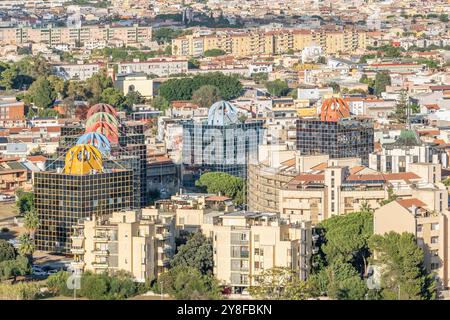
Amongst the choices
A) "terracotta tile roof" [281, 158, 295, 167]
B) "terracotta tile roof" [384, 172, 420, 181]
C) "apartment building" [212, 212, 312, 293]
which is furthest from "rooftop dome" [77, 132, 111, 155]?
"apartment building" [212, 212, 312, 293]

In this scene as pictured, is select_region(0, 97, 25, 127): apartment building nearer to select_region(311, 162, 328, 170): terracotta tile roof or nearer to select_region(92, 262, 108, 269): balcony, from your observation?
select_region(311, 162, 328, 170): terracotta tile roof

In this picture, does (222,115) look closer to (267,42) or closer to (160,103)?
(160,103)

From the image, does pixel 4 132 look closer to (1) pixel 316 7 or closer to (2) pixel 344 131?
(2) pixel 344 131

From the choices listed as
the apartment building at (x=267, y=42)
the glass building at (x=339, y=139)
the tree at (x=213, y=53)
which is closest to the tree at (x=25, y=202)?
the glass building at (x=339, y=139)

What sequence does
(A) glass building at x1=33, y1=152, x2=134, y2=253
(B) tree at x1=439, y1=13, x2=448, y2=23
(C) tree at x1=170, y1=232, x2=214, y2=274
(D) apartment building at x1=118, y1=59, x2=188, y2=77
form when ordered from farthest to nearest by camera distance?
(B) tree at x1=439, y1=13, x2=448, y2=23
(D) apartment building at x1=118, y1=59, x2=188, y2=77
(A) glass building at x1=33, y1=152, x2=134, y2=253
(C) tree at x1=170, y1=232, x2=214, y2=274

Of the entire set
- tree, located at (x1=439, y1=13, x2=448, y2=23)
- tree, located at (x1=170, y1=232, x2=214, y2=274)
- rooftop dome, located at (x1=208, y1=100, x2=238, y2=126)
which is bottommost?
tree, located at (x1=170, y1=232, x2=214, y2=274)

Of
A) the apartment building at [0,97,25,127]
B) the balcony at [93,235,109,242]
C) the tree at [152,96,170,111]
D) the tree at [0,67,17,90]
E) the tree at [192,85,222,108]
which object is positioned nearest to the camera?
the balcony at [93,235,109,242]

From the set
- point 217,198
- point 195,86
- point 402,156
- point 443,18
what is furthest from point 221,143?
point 443,18
